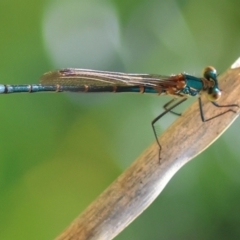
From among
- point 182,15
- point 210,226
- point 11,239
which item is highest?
point 182,15

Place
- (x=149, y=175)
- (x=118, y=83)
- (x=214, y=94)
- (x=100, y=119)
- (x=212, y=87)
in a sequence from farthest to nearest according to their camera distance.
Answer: (x=100, y=119) → (x=118, y=83) → (x=212, y=87) → (x=214, y=94) → (x=149, y=175)

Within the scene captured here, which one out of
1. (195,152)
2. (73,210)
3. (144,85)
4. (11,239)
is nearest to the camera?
(195,152)

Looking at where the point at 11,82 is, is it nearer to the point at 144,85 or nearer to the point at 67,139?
the point at 67,139

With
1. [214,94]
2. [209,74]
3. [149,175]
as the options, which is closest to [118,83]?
[209,74]

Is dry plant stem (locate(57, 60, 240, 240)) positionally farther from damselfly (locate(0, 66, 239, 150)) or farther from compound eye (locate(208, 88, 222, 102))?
damselfly (locate(0, 66, 239, 150))

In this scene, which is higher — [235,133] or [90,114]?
[90,114]

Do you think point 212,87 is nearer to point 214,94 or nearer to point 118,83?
point 214,94

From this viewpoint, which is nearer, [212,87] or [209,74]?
[212,87]

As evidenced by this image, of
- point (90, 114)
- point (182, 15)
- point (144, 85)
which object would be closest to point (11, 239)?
point (90, 114)
